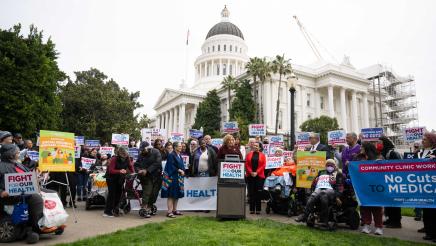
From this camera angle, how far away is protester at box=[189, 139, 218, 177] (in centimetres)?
Answer: 1058

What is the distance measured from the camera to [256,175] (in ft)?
32.8

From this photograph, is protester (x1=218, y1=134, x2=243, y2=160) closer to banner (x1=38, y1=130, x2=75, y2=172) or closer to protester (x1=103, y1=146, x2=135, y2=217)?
protester (x1=103, y1=146, x2=135, y2=217)

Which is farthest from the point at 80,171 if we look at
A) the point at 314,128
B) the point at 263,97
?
the point at 263,97

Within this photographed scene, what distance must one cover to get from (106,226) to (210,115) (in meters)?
60.6

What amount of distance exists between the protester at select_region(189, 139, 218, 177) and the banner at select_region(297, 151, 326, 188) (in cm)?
260

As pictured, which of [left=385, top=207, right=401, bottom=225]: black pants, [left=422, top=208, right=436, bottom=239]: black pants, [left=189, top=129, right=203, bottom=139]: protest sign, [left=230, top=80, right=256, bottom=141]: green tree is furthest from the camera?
[left=230, top=80, right=256, bottom=141]: green tree

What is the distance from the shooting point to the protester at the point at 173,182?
973 cm

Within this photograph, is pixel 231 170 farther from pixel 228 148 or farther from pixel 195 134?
pixel 195 134

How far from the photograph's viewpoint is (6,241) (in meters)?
6.58

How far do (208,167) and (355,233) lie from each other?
4.61m

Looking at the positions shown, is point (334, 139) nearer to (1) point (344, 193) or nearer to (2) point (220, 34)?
(1) point (344, 193)

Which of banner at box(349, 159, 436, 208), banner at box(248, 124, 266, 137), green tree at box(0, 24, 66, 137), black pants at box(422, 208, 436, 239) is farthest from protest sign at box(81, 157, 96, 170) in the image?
green tree at box(0, 24, 66, 137)

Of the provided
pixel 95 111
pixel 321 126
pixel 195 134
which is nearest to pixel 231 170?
pixel 195 134

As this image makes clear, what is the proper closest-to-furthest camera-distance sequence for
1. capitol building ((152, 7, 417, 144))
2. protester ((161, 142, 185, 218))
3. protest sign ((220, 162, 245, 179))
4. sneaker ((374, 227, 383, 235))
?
1. sneaker ((374, 227, 383, 235))
2. protest sign ((220, 162, 245, 179))
3. protester ((161, 142, 185, 218))
4. capitol building ((152, 7, 417, 144))
